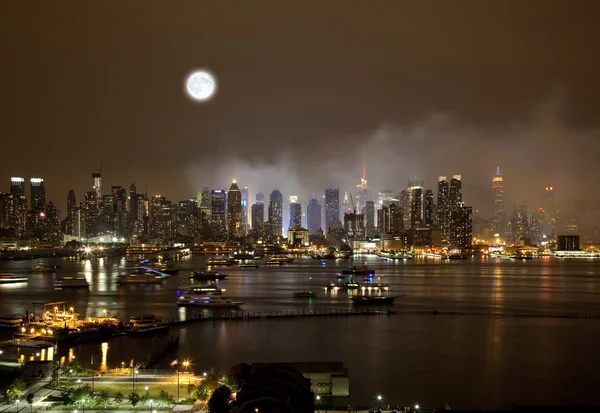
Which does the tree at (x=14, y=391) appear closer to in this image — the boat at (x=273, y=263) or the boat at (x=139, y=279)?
the boat at (x=139, y=279)

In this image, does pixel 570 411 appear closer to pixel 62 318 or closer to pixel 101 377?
pixel 101 377

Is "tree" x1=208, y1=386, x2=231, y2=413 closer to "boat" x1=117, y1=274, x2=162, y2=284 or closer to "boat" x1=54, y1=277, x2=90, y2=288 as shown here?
"boat" x1=54, y1=277, x2=90, y2=288

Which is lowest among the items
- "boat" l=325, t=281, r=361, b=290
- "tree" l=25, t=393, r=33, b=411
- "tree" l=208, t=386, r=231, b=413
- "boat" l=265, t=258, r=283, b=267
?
"boat" l=265, t=258, r=283, b=267

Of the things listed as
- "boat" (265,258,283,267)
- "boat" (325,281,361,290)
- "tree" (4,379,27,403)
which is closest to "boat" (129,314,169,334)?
"tree" (4,379,27,403)

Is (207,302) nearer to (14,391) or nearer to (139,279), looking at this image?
(139,279)

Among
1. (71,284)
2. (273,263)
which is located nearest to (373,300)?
(71,284)

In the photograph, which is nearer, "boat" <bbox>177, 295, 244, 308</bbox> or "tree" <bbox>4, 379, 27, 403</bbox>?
"tree" <bbox>4, 379, 27, 403</bbox>
